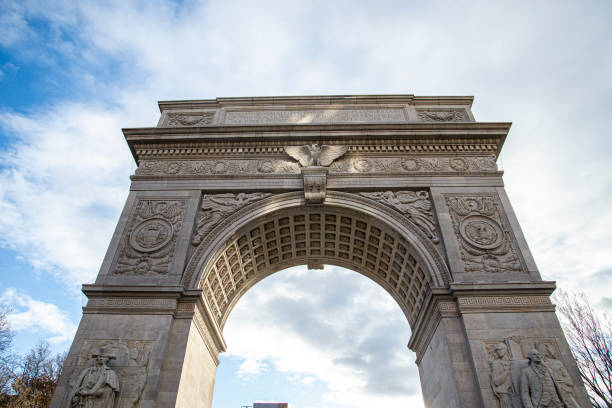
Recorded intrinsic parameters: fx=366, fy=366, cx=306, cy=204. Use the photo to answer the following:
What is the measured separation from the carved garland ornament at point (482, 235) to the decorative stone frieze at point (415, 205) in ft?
2.57

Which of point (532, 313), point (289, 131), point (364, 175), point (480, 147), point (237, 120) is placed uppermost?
point (237, 120)

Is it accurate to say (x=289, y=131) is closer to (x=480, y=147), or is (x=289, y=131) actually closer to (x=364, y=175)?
(x=364, y=175)

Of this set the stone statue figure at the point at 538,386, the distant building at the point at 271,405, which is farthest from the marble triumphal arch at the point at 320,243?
the distant building at the point at 271,405

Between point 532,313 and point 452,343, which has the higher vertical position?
point 532,313

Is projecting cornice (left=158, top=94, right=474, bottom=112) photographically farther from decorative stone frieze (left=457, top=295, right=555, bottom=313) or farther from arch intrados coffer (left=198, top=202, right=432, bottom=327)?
decorative stone frieze (left=457, top=295, right=555, bottom=313)

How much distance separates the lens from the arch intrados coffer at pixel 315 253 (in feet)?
46.3

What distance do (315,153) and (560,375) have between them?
11.1m

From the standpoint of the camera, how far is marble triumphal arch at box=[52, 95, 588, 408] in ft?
34.7

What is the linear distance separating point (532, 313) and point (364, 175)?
24.7 feet

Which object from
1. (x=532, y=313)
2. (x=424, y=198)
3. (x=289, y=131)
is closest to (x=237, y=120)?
(x=289, y=131)

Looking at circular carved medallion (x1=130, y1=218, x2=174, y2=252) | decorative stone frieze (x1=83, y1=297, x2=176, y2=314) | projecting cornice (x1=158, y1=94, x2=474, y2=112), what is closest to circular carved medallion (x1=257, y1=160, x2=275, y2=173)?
projecting cornice (x1=158, y1=94, x2=474, y2=112)

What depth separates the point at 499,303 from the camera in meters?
11.4

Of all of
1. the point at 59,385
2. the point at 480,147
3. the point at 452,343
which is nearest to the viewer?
the point at 59,385

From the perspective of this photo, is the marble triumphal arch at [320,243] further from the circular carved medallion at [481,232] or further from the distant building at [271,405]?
the distant building at [271,405]
